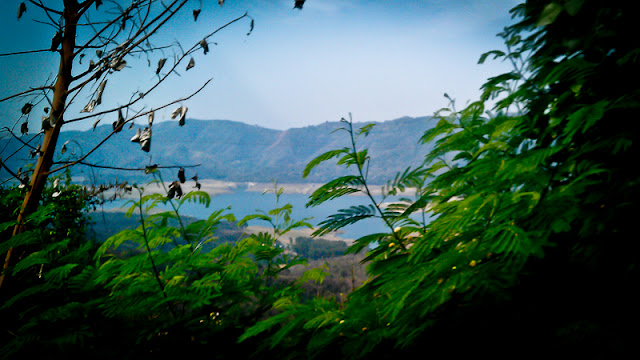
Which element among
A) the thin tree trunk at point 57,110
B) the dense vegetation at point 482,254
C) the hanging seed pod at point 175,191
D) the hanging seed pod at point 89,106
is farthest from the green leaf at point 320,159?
the thin tree trunk at point 57,110

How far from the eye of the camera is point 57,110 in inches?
69.1

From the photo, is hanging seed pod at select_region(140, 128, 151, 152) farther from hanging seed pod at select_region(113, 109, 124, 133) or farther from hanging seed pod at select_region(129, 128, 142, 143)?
hanging seed pod at select_region(113, 109, 124, 133)

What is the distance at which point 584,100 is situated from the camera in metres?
1.07

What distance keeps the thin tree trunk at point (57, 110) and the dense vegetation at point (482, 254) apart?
1.21ft

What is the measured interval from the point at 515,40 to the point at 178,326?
2.07 metres

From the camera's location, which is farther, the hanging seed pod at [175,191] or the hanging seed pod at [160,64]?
the hanging seed pod at [160,64]

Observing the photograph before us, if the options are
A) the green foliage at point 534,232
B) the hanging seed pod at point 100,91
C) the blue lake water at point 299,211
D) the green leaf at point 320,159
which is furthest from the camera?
the hanging seed pod at point 100,91

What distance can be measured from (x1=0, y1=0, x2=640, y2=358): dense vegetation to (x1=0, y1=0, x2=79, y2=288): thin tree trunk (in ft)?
1.21

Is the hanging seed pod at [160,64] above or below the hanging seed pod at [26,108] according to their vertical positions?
above

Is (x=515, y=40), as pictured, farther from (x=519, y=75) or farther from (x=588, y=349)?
(x=588, y=349)

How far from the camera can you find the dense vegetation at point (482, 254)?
0.81 meters

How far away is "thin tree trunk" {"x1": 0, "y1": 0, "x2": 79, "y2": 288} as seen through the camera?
1.75 meters

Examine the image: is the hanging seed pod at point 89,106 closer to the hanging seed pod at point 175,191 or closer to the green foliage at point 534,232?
the hanging seed pod at point 175,191

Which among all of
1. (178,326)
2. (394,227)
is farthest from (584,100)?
(178,326)
